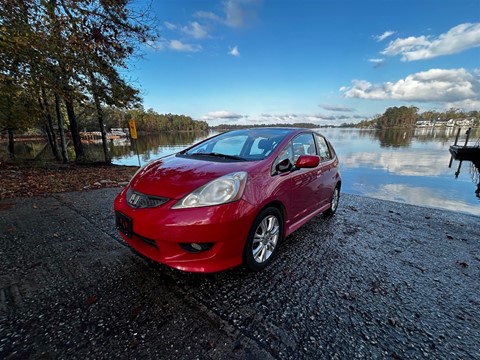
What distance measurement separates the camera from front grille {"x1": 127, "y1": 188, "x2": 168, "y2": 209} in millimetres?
2064

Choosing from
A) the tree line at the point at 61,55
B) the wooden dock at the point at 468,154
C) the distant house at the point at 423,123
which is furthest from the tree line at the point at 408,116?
the tree line at the point at 61,55

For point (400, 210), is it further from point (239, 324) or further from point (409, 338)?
point (239, 324)

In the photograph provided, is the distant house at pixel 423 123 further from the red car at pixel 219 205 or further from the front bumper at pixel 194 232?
the front bumper at pixel 194 232

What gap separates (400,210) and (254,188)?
15.1ft

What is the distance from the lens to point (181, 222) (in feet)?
6.21

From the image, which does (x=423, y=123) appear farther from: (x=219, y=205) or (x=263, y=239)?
(x=219, y=205)

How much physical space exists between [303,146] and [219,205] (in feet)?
6.05

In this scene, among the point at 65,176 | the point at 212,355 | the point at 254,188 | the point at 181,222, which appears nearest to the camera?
the point at 212,355

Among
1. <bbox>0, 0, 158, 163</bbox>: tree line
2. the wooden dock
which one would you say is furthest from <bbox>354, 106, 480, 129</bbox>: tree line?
<bbox>0, 0, 158, 163</bbox>: tree line

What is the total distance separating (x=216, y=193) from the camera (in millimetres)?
2035

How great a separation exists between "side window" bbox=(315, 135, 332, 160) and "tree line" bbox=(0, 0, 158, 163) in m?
6.33

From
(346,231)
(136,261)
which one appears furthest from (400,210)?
(136,261)

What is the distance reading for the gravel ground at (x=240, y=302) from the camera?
154 centimetres

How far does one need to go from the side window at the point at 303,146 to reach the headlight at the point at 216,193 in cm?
119
